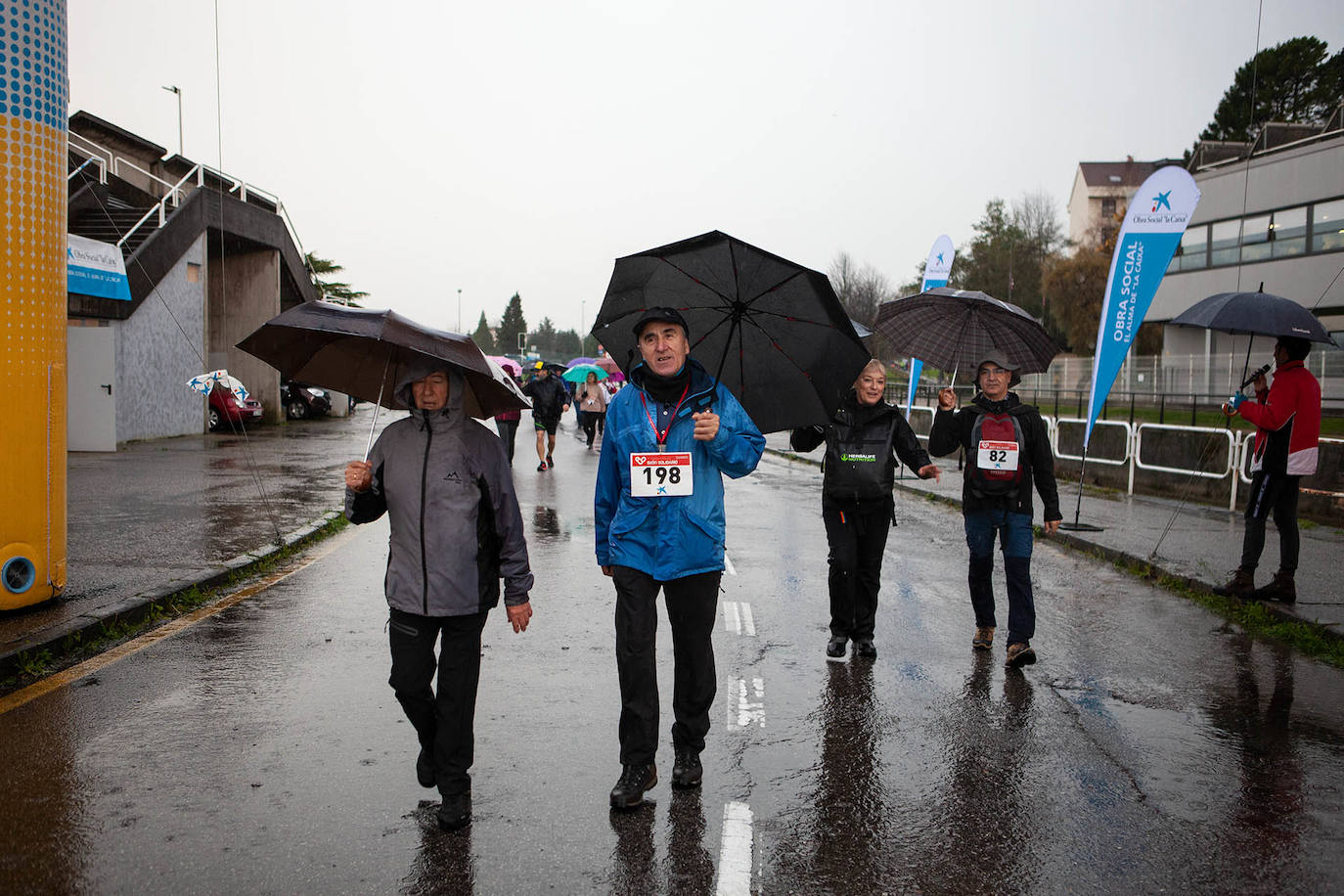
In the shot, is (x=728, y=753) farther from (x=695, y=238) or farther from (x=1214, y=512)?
(x=1214, y=512)

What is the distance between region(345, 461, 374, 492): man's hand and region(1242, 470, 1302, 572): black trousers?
7160 mm

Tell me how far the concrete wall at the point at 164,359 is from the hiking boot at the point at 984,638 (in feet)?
61.7

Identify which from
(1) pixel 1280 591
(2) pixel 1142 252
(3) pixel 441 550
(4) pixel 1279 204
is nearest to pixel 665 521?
(3) pixel 441 550

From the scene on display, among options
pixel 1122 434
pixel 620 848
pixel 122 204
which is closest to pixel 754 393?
pixel 620 848

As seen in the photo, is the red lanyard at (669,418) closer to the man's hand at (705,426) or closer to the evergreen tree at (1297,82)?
the man's hand at (705,426)

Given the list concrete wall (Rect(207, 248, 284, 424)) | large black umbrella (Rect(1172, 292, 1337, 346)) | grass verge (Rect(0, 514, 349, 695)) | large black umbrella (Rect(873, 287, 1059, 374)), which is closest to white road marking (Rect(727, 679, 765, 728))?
large black umbrella (Rect(873, 287, 1059, 374))

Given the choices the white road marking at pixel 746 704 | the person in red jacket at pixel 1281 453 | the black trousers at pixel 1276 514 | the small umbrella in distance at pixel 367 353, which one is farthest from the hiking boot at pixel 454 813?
the person in red jacket at pixel 1281 453

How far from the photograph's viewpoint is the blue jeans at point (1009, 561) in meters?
6.47

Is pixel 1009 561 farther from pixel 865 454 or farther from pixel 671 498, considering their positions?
pixel 671 498

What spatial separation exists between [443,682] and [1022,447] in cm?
407

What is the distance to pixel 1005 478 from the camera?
6.45 meters

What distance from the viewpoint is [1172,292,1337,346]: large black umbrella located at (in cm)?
762

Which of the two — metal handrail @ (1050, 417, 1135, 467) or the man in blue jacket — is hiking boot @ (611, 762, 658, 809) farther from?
metal handrail @ (1050, 417, 1135, 467)

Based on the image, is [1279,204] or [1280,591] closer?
[1280,591]
